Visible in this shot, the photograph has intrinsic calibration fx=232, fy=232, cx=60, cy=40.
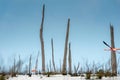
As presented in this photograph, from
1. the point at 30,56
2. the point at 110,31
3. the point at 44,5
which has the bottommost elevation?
the point at 30,56

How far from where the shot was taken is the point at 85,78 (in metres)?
7.14

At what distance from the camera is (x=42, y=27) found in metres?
13.1

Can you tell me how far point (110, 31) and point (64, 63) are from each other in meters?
3.33

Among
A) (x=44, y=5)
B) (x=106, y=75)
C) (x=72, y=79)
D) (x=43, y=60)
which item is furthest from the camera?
(x=44, y=5)

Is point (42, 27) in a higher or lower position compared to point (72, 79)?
higher

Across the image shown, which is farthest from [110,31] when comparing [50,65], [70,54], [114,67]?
[50,65]

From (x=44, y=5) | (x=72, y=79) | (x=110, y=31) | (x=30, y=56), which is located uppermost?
(x=44, y=5)

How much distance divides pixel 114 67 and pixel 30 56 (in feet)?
16.4

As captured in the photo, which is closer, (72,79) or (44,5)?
(72,79)

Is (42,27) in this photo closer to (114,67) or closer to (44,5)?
(44,5)

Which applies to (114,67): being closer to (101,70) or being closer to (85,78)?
(101,70)

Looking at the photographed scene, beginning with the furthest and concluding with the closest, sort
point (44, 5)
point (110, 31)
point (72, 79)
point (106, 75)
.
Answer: point (44, 5)
point (110, 31)
point (106, 75)
point (72, 79)

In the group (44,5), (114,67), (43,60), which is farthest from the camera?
(44,5)

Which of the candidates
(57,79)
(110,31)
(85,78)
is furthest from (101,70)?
(110,31)
